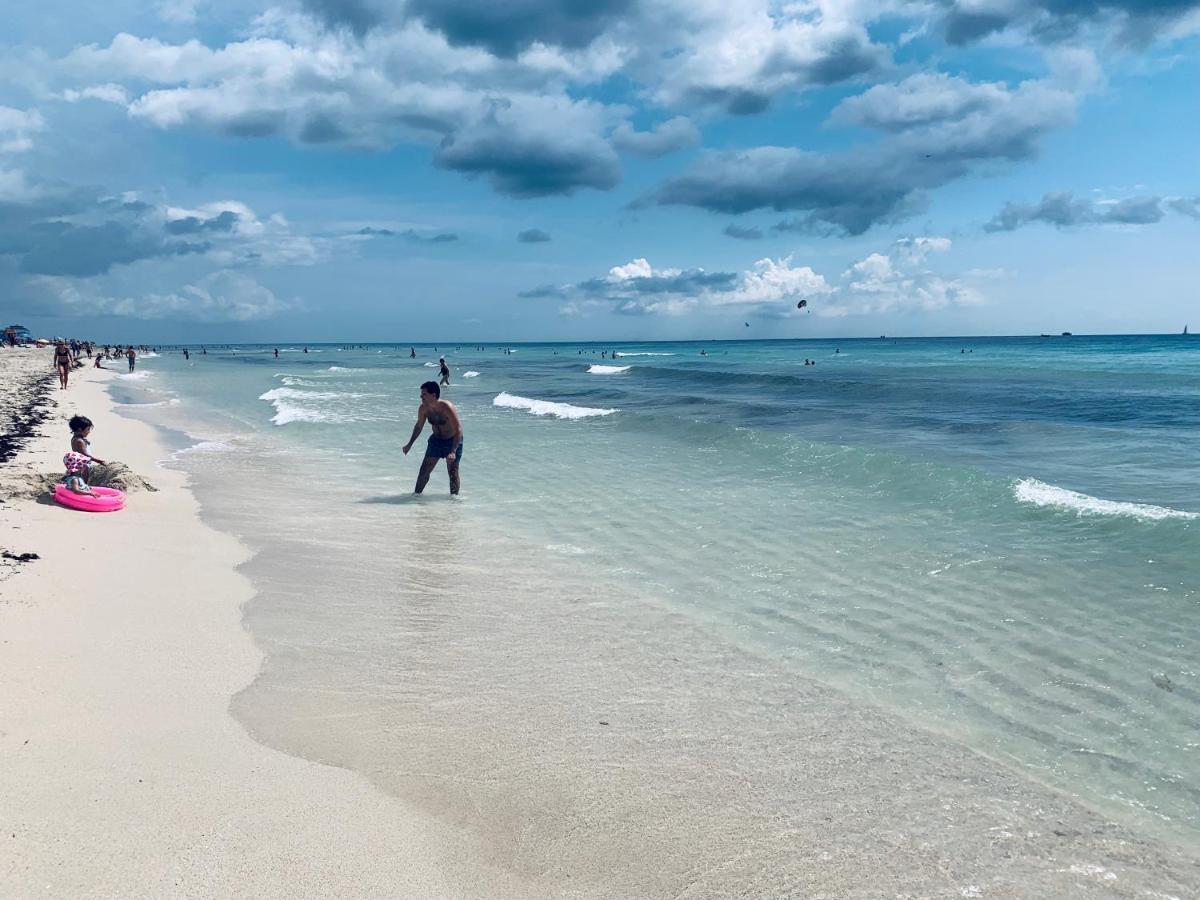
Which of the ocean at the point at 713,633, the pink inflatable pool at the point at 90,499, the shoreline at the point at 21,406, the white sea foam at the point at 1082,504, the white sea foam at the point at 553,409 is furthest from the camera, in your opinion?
the white sea foam at the point at 553,409

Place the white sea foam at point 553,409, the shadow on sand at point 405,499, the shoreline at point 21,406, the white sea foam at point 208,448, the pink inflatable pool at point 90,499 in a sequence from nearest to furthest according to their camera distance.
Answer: the pink inflatable pool at point 90,499 < the shadow on sand at point 405,499 < the shoreline at point 21,406 < the white sea foam at point 208,448 < the white sea foam at point 553,409

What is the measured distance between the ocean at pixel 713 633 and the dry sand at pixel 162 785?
249 millimetres

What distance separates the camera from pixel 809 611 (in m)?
7.21

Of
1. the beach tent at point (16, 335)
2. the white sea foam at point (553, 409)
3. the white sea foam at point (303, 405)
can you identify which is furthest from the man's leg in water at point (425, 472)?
the beach tent at point (16, 335)

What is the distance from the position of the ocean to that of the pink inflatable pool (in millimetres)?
1241

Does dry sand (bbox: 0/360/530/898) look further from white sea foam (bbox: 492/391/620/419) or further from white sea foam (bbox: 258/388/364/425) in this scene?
white sea foam (bbox: 492/391/620/419)

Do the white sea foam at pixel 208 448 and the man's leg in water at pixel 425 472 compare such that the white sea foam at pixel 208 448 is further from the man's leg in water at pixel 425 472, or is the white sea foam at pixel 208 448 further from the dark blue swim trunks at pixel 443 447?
the dark blue swim trunks at pixel 443 447

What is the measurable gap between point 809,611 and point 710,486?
21.5 ft

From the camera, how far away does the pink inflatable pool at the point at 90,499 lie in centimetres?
980

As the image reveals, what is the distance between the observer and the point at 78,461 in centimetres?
1020

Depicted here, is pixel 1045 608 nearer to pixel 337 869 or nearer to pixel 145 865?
pixel 337 869

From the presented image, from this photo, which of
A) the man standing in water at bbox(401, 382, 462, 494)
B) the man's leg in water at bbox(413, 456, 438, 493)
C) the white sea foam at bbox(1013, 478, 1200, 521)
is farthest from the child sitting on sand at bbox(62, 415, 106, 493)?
the white sea foam at bbox(1013, 478, 1200, 521)

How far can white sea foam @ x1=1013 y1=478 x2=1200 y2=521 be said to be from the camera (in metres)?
10.1

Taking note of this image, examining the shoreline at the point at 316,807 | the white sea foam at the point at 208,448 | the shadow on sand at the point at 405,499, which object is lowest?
the shoreline at the point at 316,807
